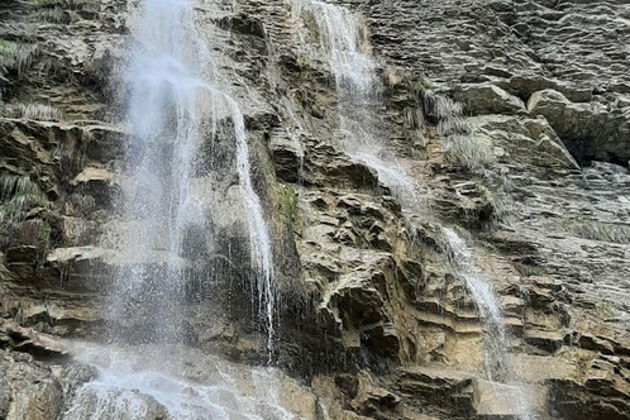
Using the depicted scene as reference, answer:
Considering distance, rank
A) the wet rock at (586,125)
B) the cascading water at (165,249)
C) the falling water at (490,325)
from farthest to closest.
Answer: the wet rock at (586,125) < the falling water at (490,325) < the cascading water at (165,249)

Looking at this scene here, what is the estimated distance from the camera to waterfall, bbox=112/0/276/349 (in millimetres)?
8406

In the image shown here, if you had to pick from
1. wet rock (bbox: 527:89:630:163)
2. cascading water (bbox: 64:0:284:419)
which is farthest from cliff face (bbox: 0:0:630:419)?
cascading water (bbox: 64:0:284:419)

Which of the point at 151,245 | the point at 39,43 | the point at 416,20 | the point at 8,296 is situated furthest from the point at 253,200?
the point at 416,20

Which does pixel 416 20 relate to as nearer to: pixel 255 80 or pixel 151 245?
pixel 255 80

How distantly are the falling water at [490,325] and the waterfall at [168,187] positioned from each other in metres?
3.42

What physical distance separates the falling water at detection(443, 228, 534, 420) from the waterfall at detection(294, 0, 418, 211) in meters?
1.67

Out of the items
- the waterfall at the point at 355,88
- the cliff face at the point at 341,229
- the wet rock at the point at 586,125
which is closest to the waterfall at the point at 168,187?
the cliff face at the point at 341,229

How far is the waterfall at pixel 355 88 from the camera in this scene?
→ 1355 centimetres

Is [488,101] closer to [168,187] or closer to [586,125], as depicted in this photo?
[586,125]

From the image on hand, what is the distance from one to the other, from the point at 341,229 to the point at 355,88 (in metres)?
6.76

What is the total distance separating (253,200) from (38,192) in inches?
114

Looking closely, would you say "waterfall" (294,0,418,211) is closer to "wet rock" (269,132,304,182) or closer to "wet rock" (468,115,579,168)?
"wet rock" (269,132,304,182)

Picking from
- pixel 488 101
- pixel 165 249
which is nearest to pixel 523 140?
pixel 488 101

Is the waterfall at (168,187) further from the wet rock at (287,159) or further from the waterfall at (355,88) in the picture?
the waterfall at (355,88)
